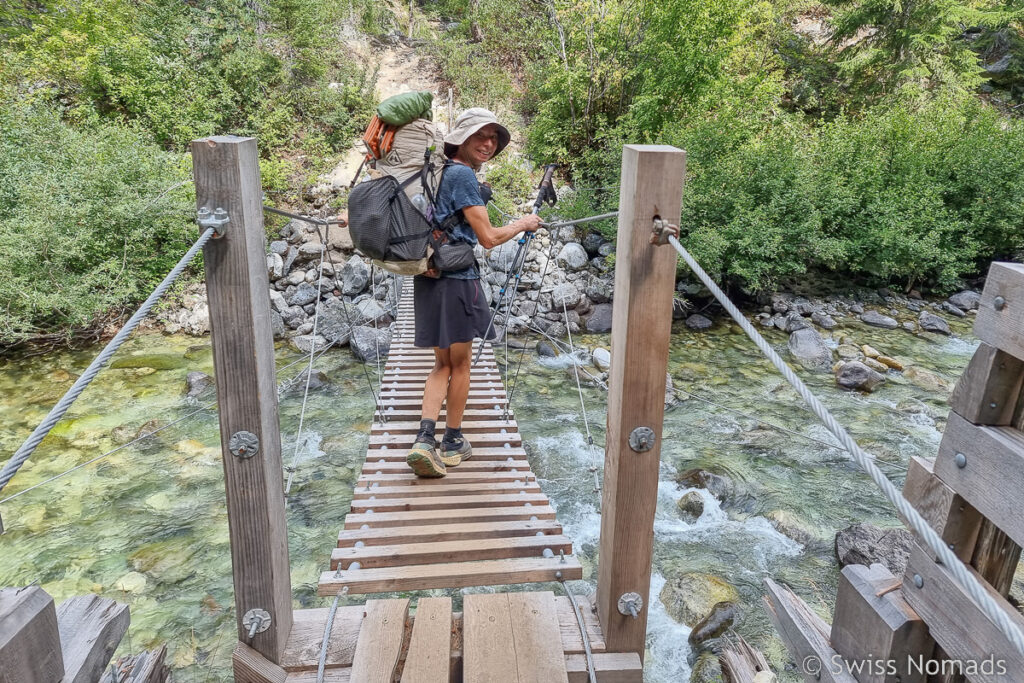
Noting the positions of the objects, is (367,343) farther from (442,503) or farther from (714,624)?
(714,624)

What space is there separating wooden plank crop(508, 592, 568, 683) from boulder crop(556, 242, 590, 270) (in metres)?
6.49

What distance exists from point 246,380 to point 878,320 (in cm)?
811

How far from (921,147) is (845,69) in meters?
3.96

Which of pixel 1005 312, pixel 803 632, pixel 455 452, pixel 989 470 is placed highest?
pixel 1005 312

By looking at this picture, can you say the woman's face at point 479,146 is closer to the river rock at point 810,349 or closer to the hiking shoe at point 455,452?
the hiking shoe at point 455,452

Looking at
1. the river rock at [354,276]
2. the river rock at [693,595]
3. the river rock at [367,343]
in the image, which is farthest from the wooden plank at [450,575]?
the river rock at [354,276]

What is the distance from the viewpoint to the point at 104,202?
658 centimetres

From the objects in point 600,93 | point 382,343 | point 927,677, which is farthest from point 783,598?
point 600,93

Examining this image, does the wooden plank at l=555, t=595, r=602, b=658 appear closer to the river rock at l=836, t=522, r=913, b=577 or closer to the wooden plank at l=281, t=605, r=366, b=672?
the wooden plank at l=281, t=605, r=366, b=672

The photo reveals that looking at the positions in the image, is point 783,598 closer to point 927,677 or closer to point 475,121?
point 927,677

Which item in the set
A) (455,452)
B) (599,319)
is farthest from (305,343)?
(455,452)

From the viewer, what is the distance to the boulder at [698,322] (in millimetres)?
7387

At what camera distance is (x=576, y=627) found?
1.75 m

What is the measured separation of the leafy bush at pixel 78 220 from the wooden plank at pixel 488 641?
620cm
